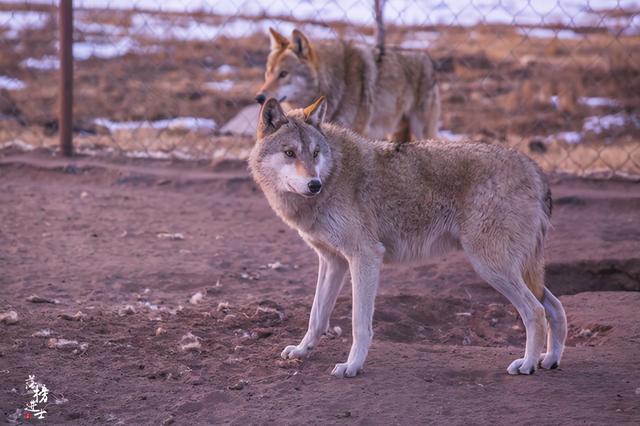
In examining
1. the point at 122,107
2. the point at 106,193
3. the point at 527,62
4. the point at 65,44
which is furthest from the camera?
the point at 527,62

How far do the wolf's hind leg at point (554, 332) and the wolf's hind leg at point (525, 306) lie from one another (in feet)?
0.42

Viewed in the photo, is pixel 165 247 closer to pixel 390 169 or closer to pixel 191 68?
pixel 390 169

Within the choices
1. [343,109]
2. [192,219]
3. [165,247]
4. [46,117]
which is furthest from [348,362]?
[46,117]

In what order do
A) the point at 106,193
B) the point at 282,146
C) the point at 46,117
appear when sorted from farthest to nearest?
the point at 46,117, the point at 106,193, the point at 282,146

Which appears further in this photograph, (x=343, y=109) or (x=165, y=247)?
(x=343, y=109)

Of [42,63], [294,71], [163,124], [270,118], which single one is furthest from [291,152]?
[42,63]

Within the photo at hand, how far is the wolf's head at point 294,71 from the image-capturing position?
7.73 metres

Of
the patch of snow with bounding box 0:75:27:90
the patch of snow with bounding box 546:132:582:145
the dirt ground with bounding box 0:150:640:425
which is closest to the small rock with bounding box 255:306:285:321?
the dirt ground with bounding box 0:150:640:425

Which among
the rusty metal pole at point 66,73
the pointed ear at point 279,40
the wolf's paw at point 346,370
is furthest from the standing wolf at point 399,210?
the rusty metal pole at point 66,73

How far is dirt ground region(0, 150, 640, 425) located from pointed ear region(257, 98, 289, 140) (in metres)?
1.15

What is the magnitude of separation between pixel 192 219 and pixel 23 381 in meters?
3.31

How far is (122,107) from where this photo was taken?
544 inches

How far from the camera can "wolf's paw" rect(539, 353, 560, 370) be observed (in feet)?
14.0

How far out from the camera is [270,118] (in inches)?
181
